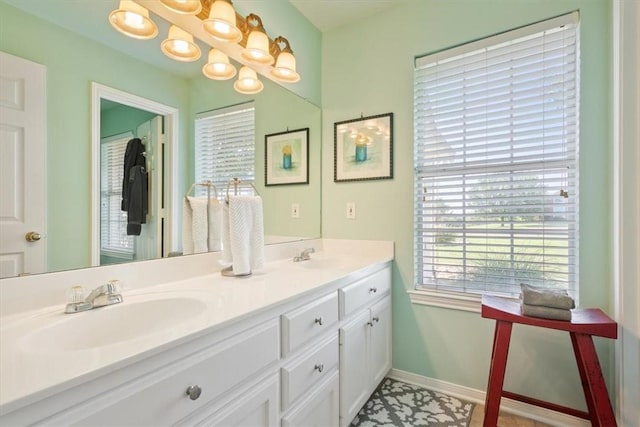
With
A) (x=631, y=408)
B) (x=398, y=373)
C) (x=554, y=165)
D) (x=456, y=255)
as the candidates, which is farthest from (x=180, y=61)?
(x=631, y=408)

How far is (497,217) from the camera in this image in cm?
169

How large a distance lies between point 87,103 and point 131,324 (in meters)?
0.76

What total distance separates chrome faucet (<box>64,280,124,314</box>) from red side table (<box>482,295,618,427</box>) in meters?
1.51

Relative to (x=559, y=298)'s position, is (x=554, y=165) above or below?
above

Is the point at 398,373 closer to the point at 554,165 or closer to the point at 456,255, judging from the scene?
the point at 456,255

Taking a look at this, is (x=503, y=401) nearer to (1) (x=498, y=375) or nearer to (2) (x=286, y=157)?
(1) (x=498, y=375)

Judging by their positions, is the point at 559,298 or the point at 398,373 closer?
the point at 559,298

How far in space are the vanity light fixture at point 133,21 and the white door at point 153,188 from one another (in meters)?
0.31

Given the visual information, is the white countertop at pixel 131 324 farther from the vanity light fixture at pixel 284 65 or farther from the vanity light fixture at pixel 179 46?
the vanity light fixture at pixel 284 65

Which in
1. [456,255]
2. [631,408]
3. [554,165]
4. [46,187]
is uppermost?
[554,165]

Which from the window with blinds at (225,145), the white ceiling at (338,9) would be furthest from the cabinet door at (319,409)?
the white ceiling at (338,9)

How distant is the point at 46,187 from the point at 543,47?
7.42ft

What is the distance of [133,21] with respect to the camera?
44.6 inches

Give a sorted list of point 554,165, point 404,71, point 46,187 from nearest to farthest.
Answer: point 46,187
point 554,165
point 404,71
